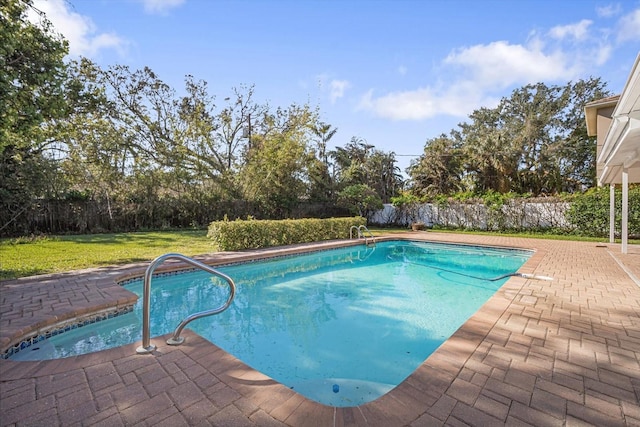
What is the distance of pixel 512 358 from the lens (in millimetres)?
2803

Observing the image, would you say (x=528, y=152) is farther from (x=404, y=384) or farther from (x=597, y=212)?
(x=404, y=384)

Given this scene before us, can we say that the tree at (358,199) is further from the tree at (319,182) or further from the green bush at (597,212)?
the green bush at (597,212)

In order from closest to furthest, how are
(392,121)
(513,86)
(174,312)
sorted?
(174,312), (392,121), (513,86)

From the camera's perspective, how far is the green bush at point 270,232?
9805 millimetres

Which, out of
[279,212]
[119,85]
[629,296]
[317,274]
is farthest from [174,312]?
[119,85]

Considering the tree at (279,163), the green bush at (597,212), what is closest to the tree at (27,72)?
the tree at (279,163)

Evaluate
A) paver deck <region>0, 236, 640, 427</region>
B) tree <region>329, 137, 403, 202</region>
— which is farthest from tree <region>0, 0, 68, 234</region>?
tree <region>329, 137, 403, 202</region>

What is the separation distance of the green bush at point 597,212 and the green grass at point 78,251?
15398mm

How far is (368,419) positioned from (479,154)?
22226mm

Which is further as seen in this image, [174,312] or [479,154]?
[479,154]

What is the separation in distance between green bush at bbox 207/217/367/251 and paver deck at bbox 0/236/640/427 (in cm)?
582

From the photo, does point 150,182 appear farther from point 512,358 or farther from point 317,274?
point 512,358

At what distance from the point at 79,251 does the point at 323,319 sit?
7855mm

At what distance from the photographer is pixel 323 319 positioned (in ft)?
16.9
